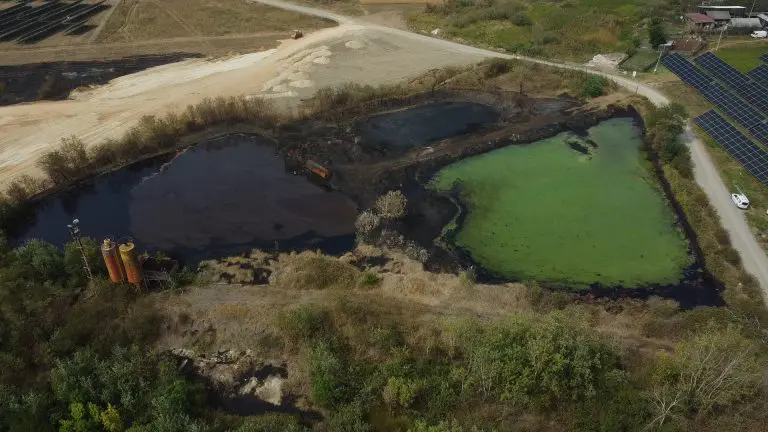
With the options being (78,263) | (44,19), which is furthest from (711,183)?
(44,19)

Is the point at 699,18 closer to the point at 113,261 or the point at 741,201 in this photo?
the point at 741,201

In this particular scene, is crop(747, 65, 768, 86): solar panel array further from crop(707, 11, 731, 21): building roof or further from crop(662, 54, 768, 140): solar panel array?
crop(707, 11, 731, 21): building roof

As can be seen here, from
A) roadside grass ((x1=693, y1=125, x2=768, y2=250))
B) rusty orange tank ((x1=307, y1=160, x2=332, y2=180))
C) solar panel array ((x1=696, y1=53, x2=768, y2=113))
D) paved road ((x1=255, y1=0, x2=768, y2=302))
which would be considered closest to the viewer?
paved road ((x1=255, y1=0, x2=768, y2=302))

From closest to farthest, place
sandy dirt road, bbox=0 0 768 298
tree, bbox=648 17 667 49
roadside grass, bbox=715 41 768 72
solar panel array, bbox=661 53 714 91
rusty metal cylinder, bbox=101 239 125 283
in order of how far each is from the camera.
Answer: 1. rusty metal cylinder, bbox=101 239 125 283
2. sandy dirt road, bbox=0 0 768 298
3. solar panel array, bbox=661 53 714 91
4. roadside grass, bbox=715 41 768 72
5. tree, bbox=648 17 667 49

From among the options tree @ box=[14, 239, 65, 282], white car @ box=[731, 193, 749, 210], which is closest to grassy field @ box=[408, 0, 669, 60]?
white car @ box=[731, 193, 749, 210]

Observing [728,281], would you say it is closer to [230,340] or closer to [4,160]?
[230,340]

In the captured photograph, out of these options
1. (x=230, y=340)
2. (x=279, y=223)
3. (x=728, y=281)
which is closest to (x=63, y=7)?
(x=279, y=223)

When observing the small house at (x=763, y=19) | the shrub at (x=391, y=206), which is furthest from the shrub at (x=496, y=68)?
the small house at (x=763, y=19)
